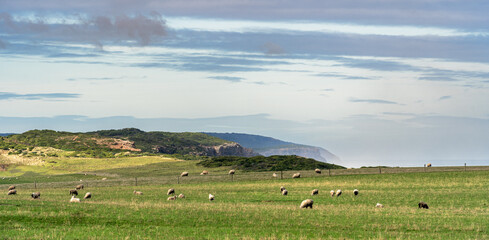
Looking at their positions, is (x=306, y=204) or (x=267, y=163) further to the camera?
(x=267, y=163)

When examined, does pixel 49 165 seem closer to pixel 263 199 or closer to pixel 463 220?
pixel 263 199

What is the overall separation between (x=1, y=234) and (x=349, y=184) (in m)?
54.5

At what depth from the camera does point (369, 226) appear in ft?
110

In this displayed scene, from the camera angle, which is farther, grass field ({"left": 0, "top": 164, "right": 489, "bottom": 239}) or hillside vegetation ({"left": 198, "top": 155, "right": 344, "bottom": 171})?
hillside vegetation ({"left": 198, "top": 155, "right": 344, "bottom": 171})

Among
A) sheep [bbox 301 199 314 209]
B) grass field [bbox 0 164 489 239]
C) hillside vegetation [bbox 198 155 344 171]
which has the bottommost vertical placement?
grass field [bbox 0 164 489 239]

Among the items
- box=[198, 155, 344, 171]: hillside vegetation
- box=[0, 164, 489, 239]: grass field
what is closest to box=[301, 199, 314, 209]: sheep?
box=[0, 164, 489, 239]: grass field

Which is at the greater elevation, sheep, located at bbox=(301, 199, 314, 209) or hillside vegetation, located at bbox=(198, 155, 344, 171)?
hillside vegetation, located at bbox=(198, 155, 344, 171)

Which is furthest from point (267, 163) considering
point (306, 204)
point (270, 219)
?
point (270, 219)

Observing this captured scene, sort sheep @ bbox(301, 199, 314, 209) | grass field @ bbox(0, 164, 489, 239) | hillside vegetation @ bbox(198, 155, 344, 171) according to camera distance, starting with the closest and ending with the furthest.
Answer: grass field @ bbox(0, 164, 489, 239) → sheep @ bbox(301, 199, 314, 209) → hillside vegetation @ bbox(198, 155, 344, 171)

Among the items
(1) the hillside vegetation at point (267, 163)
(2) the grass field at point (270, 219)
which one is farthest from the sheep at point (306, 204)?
(1) the hillside vegetation at point (267, 163)

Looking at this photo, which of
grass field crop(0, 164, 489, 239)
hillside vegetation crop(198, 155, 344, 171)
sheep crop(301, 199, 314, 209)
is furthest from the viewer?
hillside vegetation crop(198, 155, 344, 171)

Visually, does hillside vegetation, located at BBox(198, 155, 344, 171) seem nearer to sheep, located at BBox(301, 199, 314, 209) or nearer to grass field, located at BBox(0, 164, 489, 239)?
grass field, located at BBox(0, 164, 489, 239)

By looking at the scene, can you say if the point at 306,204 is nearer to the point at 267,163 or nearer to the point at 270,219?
the point at 270,219

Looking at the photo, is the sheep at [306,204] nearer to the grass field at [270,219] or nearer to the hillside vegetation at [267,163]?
the grass field at [270,219]
